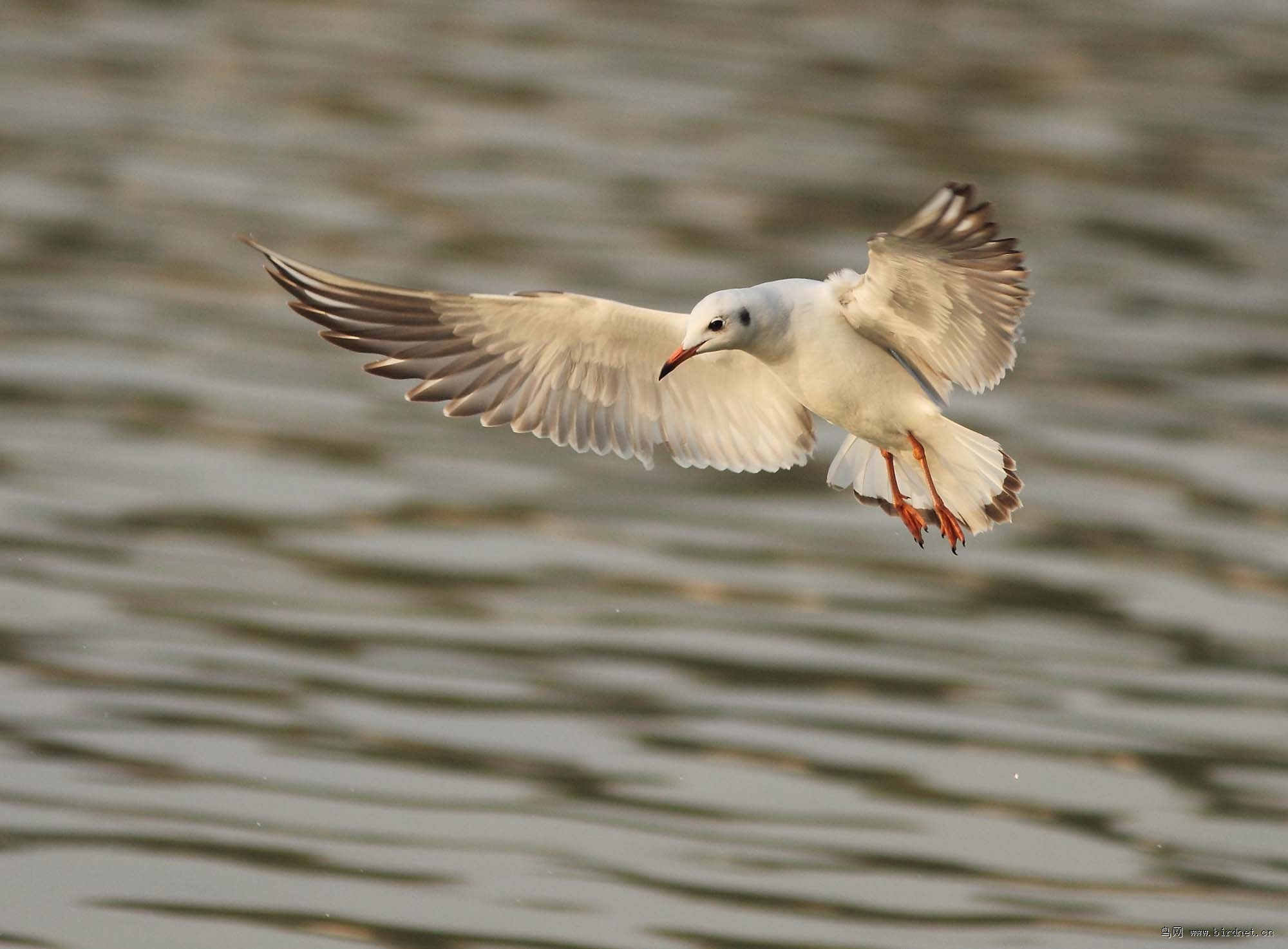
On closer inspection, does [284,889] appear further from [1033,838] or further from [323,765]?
[1033,838]

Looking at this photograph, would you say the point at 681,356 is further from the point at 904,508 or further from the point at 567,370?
the point at 904,508

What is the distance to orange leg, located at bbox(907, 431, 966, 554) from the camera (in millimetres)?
8766

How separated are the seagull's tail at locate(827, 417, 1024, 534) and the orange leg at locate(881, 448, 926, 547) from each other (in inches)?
1.8

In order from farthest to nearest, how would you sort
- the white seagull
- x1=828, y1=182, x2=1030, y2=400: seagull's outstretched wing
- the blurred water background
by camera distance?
the blurred water background → the white seagull → x1=828, y1=182, x2=1030, y2=400: seagull's outstretched wing

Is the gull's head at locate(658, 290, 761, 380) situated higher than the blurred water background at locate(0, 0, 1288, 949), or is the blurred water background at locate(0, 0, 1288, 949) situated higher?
the gull's head at locate(658, 290, 761, 380)

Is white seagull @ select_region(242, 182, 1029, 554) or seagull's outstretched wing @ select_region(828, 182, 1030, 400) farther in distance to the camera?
white seagull @ select_region(242, 182, 1029, 554)

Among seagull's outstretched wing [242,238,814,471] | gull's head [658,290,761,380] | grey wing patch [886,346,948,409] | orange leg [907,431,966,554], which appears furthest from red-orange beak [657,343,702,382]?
orange leg [907,431,966,554]

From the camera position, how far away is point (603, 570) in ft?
44.6

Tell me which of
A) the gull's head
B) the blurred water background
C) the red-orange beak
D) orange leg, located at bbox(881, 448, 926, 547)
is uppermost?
the gull's head

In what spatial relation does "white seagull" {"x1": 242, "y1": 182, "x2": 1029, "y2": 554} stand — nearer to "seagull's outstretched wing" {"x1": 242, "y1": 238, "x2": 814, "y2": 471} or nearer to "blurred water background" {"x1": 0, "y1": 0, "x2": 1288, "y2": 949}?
"seagull's outstretched wing" {"x1": 242, "y1": 238, "x2": 814, "y2": 471}

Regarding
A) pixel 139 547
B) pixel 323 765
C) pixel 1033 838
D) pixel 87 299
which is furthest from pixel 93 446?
pixel 1033 838

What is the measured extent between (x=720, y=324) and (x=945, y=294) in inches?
29.0

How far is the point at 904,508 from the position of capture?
9.02 m

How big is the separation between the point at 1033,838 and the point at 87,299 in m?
9.14
